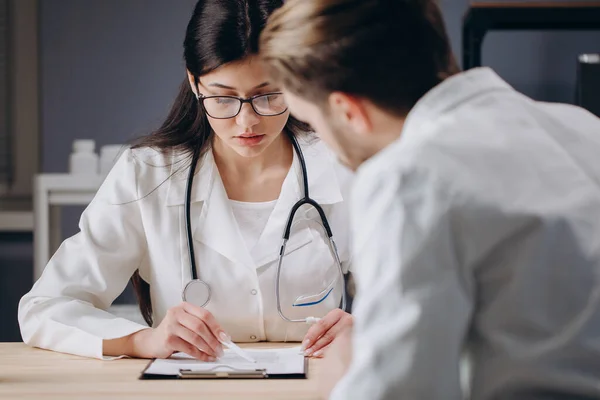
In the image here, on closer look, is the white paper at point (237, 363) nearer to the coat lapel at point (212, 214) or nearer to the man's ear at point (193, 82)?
the coat lapel at point (212, 214)

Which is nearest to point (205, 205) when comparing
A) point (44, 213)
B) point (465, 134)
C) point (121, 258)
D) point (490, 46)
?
point (121, 258)

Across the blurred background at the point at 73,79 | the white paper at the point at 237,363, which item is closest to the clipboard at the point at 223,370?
the white paper at the point at 237,363

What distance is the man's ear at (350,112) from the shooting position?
2.89ft

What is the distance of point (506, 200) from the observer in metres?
0.73

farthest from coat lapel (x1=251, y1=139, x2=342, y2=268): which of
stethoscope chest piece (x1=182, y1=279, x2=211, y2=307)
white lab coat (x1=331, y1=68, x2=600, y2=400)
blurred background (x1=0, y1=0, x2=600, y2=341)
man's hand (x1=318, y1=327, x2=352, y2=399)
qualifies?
blurred background (x1=0, y1=0, x2=600, y2=341)

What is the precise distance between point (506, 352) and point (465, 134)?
8.0 inches

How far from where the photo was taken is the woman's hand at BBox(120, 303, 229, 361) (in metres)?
1.34

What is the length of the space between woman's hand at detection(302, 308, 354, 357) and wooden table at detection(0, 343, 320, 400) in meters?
0.04

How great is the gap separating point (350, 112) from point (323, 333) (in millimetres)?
608

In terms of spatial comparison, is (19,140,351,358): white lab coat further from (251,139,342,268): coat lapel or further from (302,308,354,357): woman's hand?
(302,308,354,357): woman's hand

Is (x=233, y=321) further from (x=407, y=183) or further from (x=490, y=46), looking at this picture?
(x=490, y=46)

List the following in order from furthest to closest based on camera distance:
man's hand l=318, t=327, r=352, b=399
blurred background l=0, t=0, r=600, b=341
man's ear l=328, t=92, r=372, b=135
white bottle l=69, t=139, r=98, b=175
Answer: blurred background l=0, t=0, r=600, b=341 < white bottle l=69, t=139, r=98, b=175 < man's hand l=318, t=327, r=352, b=399 < man's ear l=328, t=92, r=372, b=135

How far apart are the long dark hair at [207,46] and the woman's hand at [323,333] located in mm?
512

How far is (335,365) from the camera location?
1.01 meters
